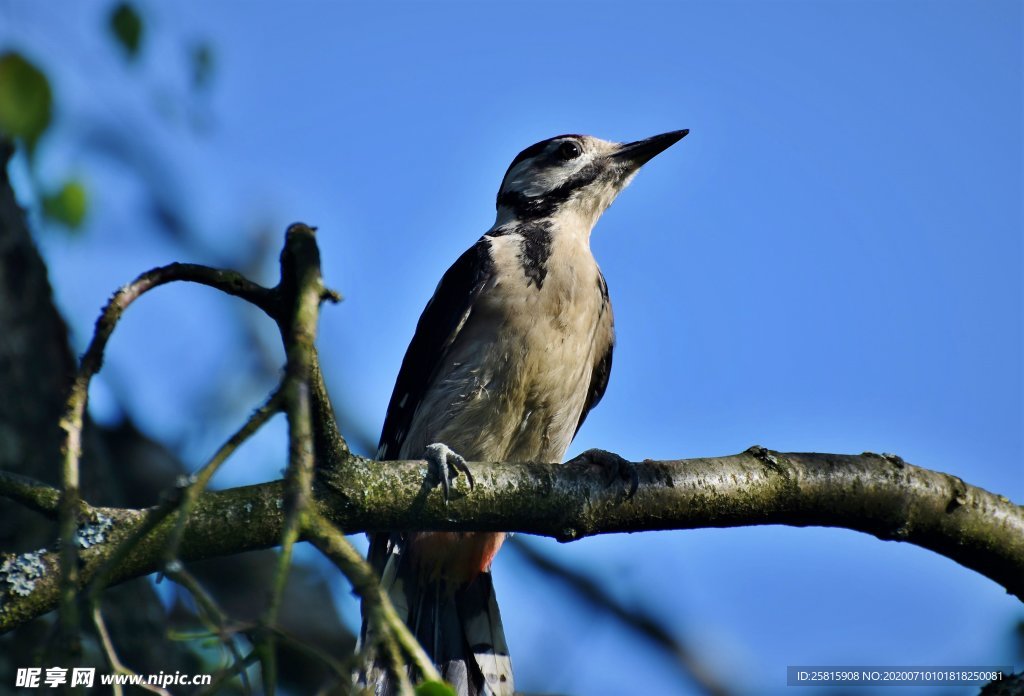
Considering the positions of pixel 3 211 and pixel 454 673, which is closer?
pixel 454 673

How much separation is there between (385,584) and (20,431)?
181cm

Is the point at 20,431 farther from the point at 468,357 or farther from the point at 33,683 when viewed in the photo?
the point at 33,683

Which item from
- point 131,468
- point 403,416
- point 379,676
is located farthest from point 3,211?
point 379,676

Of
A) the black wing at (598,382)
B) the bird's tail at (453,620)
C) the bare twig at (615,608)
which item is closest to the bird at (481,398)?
the bird's tail at (453,620)

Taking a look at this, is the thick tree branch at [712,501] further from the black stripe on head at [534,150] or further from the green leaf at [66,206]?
the black stripe on head at [534,150]

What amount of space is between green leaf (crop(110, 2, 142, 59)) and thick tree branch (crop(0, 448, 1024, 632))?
1992mm

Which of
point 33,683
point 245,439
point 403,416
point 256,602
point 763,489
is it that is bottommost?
point 33,683

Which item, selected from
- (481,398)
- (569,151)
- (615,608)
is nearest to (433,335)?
(481,398)

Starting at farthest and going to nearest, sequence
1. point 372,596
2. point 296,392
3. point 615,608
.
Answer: point 615,608 < point 296,392 < point 372,596

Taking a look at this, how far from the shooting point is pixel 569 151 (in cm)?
566

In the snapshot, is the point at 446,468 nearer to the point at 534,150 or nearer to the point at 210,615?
the point at 210,615

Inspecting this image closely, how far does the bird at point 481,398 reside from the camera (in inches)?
173

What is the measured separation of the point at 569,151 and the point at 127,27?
2.39 m

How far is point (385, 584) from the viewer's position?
14.0ft
